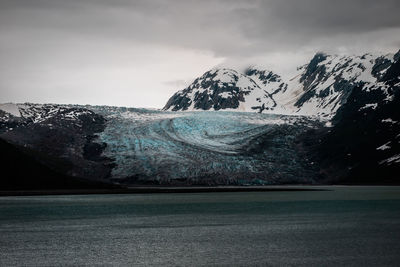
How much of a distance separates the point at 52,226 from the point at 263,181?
112 m

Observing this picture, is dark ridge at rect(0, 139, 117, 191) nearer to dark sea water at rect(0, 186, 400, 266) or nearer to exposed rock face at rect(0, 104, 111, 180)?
dark sea water at rect(0, 186, 400, 266)

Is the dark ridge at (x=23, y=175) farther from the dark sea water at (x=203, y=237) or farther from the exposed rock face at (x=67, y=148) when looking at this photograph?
the exposed rock face at (x=67, y=148)

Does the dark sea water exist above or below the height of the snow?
below

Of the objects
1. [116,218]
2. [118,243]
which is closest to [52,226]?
[116,218]

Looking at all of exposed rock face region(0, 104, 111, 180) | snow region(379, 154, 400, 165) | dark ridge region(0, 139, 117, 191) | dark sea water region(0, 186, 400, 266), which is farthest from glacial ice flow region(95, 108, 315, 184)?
dark sea water region(0, 186, 400, 266)

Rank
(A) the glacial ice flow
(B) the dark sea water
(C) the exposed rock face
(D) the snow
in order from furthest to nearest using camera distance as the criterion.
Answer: (D) the snow < (C) the exposed rock face < (A) the glacial ice flow < (B) the dark sea water

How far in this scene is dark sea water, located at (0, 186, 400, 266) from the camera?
4431 cm

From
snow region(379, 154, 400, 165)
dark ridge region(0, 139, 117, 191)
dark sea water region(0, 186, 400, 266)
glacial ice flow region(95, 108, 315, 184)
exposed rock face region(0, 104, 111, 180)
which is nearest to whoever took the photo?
dark sea water region(0, 186, 400, 266)

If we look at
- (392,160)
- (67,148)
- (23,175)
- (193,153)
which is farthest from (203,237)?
(392,160)

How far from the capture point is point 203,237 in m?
58.1

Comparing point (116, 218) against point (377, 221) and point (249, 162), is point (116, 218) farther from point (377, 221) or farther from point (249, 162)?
point (249, 162)

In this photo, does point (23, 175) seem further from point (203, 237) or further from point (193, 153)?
point (203, 237)

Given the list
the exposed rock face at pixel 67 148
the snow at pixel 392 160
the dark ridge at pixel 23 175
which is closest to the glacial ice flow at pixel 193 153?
the exposed rock face at pixel 67 148

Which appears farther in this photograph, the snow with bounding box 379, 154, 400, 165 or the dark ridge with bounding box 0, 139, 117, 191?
the snow with bounding box 379, 154, 400, 165
